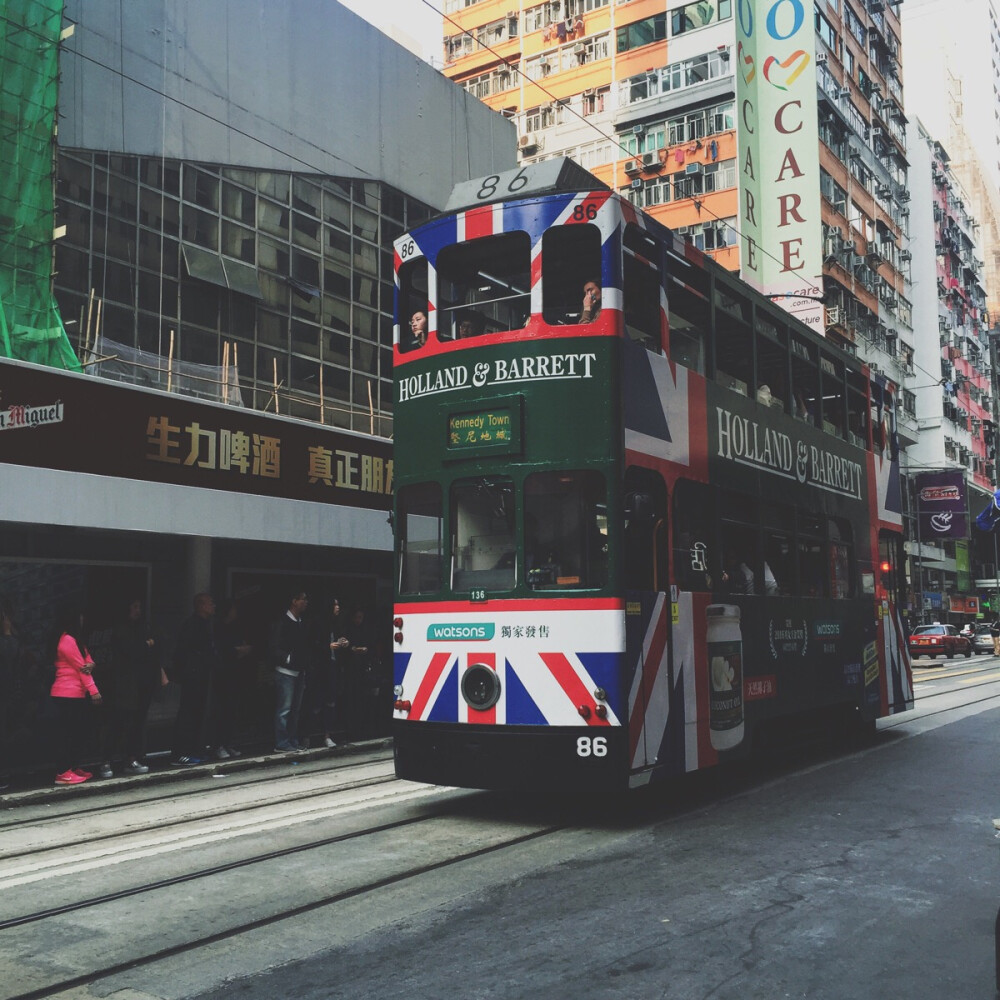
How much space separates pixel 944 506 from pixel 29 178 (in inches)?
2055

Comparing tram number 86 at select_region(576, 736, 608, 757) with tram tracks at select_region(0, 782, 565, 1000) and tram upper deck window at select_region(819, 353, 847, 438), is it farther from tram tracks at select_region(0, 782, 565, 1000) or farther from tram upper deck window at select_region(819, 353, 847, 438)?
tram upper deck window at select_region(819, 353, 847, 438)

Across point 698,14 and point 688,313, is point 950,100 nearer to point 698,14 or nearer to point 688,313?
point 698,14

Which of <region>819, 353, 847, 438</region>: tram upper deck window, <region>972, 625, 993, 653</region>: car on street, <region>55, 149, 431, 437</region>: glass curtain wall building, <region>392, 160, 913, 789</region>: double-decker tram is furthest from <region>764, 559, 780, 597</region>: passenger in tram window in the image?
<region>972, 625, 993, 653</region>: car on street

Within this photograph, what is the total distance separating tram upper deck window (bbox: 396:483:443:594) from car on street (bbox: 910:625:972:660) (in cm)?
3629

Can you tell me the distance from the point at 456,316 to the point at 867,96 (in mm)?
49767

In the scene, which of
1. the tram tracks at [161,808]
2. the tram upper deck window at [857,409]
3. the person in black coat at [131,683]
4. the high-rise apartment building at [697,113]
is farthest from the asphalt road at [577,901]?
the high-rise apartment building at [697,113]

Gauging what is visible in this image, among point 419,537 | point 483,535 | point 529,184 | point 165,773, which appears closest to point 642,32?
point 529,184

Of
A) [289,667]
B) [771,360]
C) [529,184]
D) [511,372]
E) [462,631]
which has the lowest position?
[289,667]

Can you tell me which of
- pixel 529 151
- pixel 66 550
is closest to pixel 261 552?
pixel 66 550

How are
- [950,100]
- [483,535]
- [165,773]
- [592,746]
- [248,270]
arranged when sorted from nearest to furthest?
[592,746]
[483,535]
[165,773]
[248,270]
[950,100]

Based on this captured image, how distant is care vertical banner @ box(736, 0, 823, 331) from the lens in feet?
133

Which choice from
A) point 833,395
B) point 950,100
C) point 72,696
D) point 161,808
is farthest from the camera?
point 950,100

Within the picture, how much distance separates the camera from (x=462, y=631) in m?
8.26

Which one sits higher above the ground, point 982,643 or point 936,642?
point 936,642
